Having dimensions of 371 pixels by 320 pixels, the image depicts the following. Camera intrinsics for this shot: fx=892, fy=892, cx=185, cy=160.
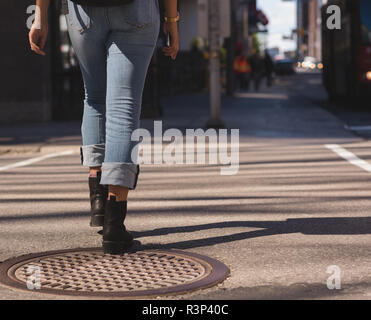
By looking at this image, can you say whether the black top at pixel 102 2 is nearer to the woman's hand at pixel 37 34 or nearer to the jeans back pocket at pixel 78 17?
the jeans back pocket at pixel 78 17

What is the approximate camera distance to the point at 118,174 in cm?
450

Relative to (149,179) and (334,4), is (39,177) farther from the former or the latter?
(334,4)

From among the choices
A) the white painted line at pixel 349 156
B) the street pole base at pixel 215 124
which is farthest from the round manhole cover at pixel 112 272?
the street pole base at pixel 215 124

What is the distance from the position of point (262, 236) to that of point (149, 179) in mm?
3188

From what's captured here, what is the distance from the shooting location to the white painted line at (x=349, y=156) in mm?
8909

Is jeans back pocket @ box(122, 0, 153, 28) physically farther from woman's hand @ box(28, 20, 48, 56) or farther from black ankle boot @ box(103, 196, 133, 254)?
black ankle boot @ box(103, 196, 133, 254)

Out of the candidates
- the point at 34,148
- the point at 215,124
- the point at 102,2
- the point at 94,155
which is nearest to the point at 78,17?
the point at 102,2

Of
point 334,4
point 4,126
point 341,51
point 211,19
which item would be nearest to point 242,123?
point 211,19

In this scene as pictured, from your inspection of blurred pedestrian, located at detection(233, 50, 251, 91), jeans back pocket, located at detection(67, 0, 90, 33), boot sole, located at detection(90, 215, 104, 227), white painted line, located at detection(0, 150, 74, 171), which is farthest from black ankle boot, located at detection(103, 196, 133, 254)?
blurred pedestrian, located at detection(233, 50, 251, 91)

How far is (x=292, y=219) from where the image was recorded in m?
5.61

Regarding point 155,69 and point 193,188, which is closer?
point 193,188

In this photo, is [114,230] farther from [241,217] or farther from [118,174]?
[241,217]

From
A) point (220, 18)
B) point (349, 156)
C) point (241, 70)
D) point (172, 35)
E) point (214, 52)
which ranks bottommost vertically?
point (241, 70)

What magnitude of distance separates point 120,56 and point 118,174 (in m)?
0.61
